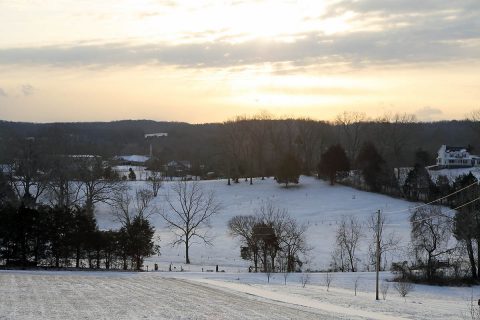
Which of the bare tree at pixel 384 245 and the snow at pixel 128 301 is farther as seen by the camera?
the bare tree at pixel 384 245

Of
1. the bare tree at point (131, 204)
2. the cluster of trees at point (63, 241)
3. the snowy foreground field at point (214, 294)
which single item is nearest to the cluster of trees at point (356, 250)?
the snowy foreground field at point (214, 294)

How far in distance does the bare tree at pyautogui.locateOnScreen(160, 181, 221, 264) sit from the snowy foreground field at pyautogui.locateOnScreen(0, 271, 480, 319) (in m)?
16.5

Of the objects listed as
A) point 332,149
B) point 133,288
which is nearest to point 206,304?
point 133,288

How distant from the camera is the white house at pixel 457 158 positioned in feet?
340

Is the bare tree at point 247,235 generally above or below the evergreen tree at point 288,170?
below

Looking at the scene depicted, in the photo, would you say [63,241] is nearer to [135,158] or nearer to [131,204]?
[131,204]

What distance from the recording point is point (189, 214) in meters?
62.6

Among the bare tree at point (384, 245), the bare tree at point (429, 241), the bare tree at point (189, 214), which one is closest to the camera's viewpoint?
the bare tree at point (429, 241)

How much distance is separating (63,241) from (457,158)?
3155 inches

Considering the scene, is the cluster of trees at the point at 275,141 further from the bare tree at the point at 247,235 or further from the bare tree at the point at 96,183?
the bare tree at the point at 247,235

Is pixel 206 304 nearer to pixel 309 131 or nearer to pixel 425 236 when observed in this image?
pixel 425 236

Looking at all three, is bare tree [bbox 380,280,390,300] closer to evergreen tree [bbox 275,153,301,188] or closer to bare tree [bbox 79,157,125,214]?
bare tree [bbox 79,157,125,214]

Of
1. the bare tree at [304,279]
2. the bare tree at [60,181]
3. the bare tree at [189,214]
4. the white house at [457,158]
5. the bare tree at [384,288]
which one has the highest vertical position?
the white house at [457,158]

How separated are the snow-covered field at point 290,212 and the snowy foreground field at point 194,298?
446 inches
